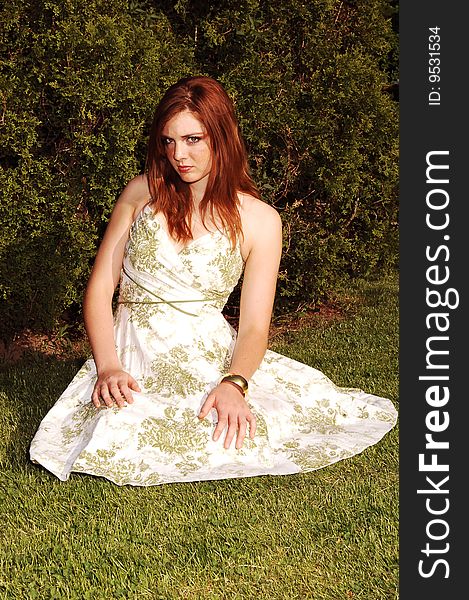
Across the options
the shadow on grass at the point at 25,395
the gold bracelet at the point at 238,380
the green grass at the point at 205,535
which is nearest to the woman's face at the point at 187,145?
the gold bracelet at the point at 238,380

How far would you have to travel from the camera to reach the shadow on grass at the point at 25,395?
14.8 feet

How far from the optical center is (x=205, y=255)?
4191 millimetres

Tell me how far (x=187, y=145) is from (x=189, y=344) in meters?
0.92

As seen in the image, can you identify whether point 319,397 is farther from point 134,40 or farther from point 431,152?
point 134,40

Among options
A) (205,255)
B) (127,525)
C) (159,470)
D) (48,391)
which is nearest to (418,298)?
(205,255)

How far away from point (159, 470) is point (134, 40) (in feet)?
11.7

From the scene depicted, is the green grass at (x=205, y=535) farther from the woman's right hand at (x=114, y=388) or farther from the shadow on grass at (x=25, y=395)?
the woman's right hand at (x=114, y=388)

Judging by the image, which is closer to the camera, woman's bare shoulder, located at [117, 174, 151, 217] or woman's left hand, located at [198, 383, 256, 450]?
woman's left hand, located at [198, 383, 256, 450]

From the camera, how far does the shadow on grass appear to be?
4.51m

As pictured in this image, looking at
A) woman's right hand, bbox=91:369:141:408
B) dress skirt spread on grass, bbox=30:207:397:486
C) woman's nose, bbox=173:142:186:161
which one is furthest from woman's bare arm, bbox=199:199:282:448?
woman's nose, bbox=173:142:186:161

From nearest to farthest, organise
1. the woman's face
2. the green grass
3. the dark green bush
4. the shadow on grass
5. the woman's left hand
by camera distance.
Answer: the green grass
the woman's left hand
the woman's face
the shadow on grass
the dark green bush

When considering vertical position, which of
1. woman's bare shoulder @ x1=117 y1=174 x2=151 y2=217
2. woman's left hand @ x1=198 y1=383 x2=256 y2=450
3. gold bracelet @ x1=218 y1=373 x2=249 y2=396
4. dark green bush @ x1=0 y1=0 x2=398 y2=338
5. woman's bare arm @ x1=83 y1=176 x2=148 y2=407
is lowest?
woman's left hand @ x1=198 y1=383 x2=256 y2=450

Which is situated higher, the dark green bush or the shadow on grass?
the dark green bush

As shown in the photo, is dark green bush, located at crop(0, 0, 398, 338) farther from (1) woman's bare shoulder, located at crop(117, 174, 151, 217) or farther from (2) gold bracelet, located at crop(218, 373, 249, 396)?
(2) gold bracelet, located at crop(218, 373, 249, 396)
